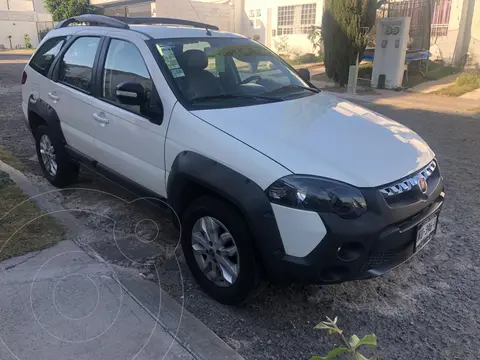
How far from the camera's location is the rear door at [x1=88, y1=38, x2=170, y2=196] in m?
3.27

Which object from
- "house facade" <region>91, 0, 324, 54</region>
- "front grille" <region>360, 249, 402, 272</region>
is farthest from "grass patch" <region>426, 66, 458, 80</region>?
→ "front grille" <region>360, 249, 402, 272</region>

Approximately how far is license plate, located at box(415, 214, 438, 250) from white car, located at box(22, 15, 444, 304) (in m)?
0.02

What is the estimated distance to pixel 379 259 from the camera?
2564 mm

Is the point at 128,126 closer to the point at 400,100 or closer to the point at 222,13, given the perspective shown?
the point at 400,100

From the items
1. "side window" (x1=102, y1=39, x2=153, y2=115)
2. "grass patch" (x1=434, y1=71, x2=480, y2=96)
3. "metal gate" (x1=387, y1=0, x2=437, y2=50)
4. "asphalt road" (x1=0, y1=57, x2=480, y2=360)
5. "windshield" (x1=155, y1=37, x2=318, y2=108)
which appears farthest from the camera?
"metal gate" (x1=387, y1=0, x2=437, y2=50)

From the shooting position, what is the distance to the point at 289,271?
2508 millimetres

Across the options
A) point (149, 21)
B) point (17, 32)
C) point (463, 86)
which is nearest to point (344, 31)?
point (463, 86)

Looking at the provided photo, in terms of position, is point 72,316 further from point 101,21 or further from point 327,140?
point 101,21

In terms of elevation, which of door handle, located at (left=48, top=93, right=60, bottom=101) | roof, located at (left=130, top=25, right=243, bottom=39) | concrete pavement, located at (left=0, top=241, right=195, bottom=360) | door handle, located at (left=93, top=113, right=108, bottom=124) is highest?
roof, located at (left=130, top=25, right=243, bottom=39)

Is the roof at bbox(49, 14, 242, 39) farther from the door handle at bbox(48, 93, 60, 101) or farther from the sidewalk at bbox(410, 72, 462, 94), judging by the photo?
the sidewalk at bbox(410, 72, 462, 94)

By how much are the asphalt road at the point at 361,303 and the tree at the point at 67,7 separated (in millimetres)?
32073

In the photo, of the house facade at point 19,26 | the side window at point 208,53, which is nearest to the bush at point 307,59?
the side window at point 208,53

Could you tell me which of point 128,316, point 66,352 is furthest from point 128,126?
point 66,352

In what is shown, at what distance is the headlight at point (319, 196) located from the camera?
2.41 m
